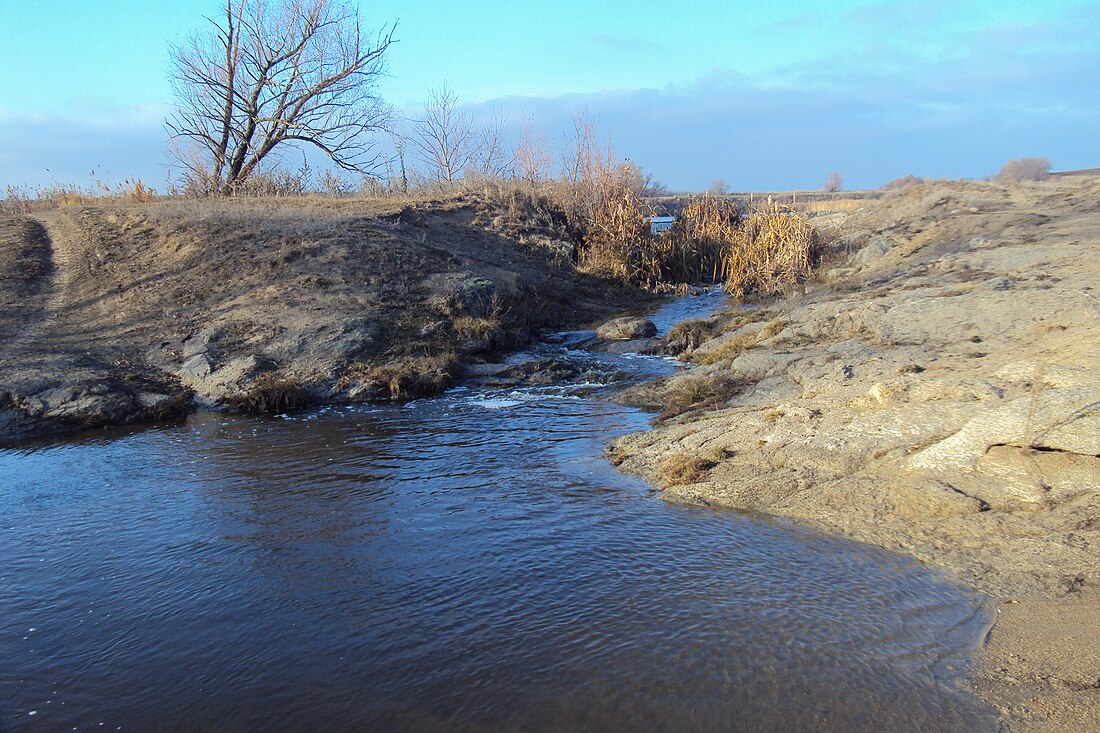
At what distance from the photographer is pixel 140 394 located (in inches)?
404

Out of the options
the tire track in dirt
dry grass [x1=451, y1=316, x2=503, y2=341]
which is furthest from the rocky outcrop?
the tire track in dirt

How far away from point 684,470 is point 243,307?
8.77 meters

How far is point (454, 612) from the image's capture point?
452 cm

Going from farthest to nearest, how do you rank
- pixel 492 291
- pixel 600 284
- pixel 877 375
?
1. pixel 600 284
2. pixel 492 291
3. pixel 877 375

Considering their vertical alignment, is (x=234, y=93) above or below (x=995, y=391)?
above

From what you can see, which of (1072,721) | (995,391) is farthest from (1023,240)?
(1072,721)

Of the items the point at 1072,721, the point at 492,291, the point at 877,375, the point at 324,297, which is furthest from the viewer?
the point at 492,291

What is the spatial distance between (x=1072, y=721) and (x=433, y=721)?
2.69m

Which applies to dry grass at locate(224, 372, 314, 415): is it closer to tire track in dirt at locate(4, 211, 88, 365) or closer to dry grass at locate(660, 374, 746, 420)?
tire track in dirt at locate(4, 211, 88, 365)

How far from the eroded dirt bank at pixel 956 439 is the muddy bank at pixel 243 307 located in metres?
4.31

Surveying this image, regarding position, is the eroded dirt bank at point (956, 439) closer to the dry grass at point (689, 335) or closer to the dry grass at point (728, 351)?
the dry grass at point (728, 351)

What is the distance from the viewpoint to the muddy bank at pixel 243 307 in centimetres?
1041

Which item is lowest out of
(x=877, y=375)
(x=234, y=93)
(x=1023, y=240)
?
(x=877, y=375)

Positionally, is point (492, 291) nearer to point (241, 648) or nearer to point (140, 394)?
point (140, 394)
